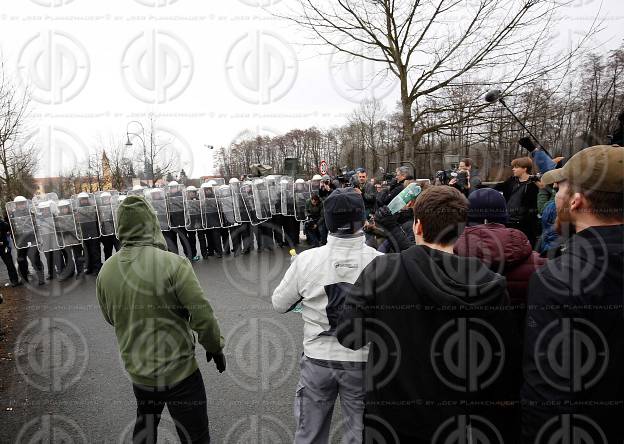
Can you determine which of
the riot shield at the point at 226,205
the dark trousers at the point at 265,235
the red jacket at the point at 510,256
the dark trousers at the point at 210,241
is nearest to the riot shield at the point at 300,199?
the dark trousers at the point at 265,235

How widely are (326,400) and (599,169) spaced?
1760mm

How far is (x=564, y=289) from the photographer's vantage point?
1426mm

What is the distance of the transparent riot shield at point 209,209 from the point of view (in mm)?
10320

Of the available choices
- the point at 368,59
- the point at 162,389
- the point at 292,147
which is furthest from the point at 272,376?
the point at 292,147

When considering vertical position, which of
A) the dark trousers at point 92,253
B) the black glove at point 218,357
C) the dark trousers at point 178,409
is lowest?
the dark trousers at point 92,253

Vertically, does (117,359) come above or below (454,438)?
below

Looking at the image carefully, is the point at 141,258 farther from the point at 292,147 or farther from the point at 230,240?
the point at 292,147

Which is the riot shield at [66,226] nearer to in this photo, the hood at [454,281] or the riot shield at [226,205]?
the riot shield at [226,205]

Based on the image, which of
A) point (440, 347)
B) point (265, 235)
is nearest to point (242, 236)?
point (265, 235)

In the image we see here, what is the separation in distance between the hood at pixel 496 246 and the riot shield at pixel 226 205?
8.87m

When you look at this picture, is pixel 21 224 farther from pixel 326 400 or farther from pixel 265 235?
pixel 326 400

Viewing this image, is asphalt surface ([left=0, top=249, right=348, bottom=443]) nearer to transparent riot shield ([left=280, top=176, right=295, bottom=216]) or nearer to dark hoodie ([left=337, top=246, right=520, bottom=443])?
dark hoodie ([left=337, top=246, right=520, bottom=443])

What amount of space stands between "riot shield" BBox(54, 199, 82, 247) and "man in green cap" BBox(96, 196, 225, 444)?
8040mm

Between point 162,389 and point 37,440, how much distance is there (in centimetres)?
172
